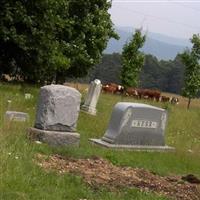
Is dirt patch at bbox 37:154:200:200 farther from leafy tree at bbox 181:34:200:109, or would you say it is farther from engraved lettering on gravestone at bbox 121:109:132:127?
leafy tree at bbox 181:34:200:109

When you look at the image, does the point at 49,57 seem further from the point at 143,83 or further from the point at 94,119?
the point at 143,83

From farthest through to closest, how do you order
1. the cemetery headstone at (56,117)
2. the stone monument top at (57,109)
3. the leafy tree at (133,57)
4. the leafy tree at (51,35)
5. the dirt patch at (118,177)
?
the leafy tree at (133,57), the leafy tree at (51,35), the stone monument top at (57,109), the cemetery headstone at (56,117), the dirt patch at (118,177)

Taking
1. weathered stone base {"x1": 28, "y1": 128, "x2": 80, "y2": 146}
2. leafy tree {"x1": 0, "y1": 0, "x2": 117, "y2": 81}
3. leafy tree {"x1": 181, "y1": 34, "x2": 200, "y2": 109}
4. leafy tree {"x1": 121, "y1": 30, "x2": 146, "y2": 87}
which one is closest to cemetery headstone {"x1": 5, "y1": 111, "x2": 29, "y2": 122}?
weathered stone base {"x1": 28, "y1": 128, "x2": 80, "y2": 146}

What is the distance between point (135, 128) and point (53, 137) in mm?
3189

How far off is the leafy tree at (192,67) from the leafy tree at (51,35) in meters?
6.78

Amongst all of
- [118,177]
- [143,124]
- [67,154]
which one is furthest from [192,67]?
[118,177]

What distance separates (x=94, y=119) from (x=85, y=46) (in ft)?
38.8

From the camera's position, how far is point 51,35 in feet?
81.2

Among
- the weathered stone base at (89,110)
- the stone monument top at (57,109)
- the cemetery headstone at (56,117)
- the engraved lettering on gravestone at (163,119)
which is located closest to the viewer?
the cemetery headstone at (56,117)

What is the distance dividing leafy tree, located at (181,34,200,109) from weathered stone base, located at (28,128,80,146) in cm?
2710

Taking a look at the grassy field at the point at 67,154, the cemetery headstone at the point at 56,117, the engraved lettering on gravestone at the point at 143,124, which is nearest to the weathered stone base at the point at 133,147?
the grassy field at the point at 67,154

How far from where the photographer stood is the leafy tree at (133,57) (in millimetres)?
37844

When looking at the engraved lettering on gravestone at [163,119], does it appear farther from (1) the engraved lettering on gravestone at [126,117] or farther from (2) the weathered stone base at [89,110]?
(2) the weathered stone base at [89,110]

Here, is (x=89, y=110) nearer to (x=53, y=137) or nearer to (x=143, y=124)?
(x=143, y=124)
